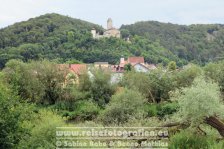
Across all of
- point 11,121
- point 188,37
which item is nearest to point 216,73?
point 11,121

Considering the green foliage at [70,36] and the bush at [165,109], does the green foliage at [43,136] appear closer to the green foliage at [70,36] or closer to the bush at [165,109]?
the bush at [165,109]

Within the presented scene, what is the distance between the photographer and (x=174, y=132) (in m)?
9.59

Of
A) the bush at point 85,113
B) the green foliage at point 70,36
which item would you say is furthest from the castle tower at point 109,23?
the bush at point 85,113

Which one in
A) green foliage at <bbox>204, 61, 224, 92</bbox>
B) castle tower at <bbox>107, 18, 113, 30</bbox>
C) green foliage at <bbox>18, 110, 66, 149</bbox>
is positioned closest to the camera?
green foliage at <bbox>18, 110, 66, 149</bbox>

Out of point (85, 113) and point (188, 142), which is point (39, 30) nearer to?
point (85, 113)

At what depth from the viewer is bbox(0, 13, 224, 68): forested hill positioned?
249ft

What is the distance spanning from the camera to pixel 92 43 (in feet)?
275

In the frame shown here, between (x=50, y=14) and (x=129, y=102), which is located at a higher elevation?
(x=50, y=14)

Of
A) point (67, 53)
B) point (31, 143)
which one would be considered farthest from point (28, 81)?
point (67, 53)

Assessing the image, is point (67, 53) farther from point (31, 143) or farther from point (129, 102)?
point (31, 143)

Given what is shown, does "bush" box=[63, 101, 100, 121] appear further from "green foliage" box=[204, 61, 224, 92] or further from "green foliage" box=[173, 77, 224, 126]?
"green foliage" box=[173, 77, 224, 126]

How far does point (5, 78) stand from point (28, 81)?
2.03 m

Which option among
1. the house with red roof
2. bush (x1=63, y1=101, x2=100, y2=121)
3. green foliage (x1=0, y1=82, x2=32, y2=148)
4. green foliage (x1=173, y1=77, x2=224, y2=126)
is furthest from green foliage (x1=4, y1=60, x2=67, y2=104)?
the house with red roof

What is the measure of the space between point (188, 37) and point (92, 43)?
45.1 meters
